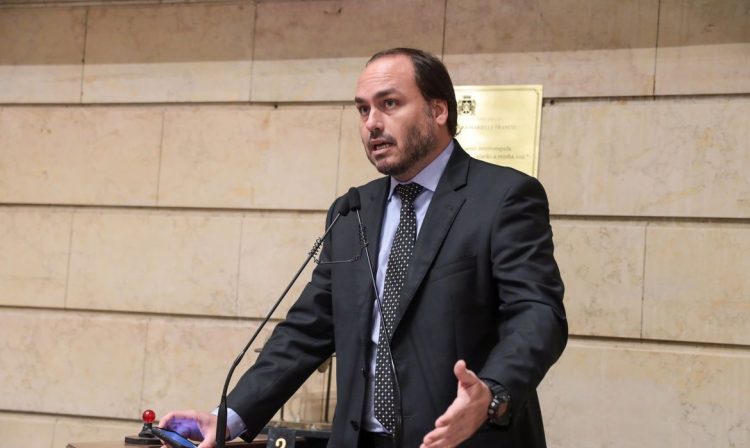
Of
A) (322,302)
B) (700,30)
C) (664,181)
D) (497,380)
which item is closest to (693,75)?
(700,30)

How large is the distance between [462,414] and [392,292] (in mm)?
702

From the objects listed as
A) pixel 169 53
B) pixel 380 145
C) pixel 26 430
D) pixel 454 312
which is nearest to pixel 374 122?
pixel 380 145

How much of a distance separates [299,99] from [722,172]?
2.16 m

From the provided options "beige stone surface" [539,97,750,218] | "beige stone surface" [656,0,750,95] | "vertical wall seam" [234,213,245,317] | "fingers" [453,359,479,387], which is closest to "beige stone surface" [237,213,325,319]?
"vertical wall seam" [234,213,245,317]

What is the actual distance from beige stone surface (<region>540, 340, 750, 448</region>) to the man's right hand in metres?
2.48

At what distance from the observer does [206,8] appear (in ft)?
18.8

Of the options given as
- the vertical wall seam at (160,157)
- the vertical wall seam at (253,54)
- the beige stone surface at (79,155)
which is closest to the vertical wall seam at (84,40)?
the beige stone surface at (79,155)

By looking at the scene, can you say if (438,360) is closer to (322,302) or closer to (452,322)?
(452,322)

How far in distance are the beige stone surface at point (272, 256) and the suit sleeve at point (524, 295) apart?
260 cm

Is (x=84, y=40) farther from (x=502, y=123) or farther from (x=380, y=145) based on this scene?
(x=380, y=145)

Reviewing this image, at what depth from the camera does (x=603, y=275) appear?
493 cm

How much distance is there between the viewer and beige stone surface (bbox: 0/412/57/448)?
5707mm

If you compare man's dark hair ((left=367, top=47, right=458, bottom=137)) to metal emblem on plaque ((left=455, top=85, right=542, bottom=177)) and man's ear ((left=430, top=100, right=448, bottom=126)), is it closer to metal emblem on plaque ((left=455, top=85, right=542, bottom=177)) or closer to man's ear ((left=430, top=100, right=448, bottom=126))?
man's ear ((left=430, top=100, right=448, bottom=126))

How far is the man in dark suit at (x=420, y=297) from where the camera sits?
2699mm
